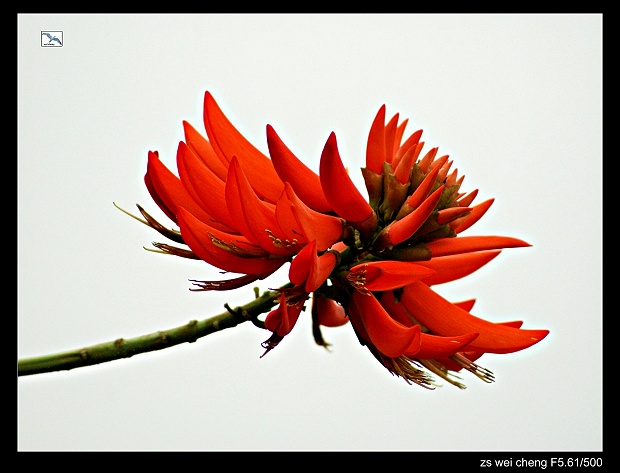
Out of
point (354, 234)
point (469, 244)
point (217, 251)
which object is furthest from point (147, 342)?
point (469, 244)

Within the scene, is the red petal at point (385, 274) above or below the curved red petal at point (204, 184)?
below

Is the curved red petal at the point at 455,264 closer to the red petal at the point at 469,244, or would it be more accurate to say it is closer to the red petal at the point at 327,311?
the red petal at the point at 469,244

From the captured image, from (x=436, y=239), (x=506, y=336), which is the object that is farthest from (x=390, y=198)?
(x=506, y=336)

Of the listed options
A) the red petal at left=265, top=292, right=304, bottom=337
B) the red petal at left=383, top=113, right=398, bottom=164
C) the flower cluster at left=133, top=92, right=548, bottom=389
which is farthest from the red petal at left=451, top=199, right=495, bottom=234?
the red petal at left=265, top=292, right=304, bottom=337

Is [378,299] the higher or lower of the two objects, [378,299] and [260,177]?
the lower

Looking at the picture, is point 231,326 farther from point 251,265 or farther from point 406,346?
point 406,346

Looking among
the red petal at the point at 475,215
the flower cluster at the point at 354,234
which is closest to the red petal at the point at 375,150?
the flower cluster at the point at 354,234

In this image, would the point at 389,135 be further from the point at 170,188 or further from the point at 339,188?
the point at 170,188

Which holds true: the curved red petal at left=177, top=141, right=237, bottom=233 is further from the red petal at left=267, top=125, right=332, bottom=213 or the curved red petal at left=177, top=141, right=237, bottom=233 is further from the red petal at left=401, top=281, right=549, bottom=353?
the red petal at left=401, top=281, right=549, bottom=353
